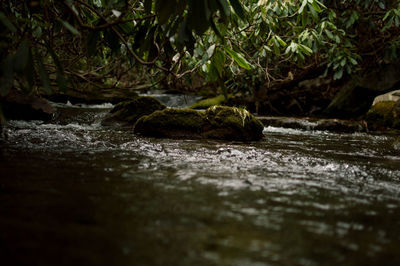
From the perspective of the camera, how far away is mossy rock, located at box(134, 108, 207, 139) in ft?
17.0

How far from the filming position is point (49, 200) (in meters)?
1.63

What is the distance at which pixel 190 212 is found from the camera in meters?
1.56

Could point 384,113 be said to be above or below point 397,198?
above

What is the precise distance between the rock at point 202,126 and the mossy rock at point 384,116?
468 cm

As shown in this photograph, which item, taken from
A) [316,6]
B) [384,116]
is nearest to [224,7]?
[316,6]

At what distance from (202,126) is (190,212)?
12.4 ft

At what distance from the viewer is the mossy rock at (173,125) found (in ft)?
17.0

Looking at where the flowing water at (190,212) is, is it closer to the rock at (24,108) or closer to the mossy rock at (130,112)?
the mossy rock at (130,112)

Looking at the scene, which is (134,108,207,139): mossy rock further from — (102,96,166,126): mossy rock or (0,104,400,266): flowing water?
(0,104,400,266): flowing water

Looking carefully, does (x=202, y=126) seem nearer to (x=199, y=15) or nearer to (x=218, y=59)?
(x=218, y=59)

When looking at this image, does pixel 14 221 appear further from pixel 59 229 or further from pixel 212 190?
pixel 212 190

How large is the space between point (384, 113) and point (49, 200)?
357 inches

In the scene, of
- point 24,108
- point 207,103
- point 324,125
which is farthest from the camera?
point 207,103

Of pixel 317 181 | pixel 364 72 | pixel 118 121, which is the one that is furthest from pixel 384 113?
pixel 317 181
